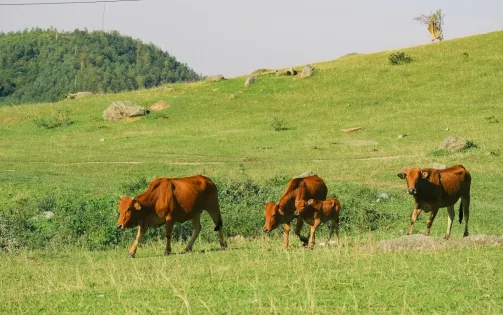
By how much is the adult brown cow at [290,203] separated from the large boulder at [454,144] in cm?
1810

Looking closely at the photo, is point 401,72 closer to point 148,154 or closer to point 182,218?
point 148,154

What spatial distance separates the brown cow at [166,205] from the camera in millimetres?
16656

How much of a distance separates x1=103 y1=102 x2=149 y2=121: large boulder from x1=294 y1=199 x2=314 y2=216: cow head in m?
37.5

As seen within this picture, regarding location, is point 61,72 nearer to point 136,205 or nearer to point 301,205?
point 136,205

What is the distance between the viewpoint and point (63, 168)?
34.2 m

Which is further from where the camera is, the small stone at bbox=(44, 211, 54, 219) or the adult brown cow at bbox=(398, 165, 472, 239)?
the small stone at bbox=(44, 211, 54, 219)

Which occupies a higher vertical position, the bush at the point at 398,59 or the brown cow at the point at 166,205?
the bush at the point at 398,59

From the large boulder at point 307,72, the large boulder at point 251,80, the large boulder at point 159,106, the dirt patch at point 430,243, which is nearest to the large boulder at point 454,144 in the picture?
the dirt patch at point 430,243

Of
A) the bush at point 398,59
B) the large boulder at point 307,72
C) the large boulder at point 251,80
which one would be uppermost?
the bush at point 398,59

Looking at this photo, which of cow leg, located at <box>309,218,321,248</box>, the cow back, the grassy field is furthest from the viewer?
the cow back

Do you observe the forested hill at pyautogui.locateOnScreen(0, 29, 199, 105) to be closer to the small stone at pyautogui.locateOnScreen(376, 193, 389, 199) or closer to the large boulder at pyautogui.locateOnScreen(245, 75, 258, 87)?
the large boulder at pyautogui.locateOnScreen(245, 75, 258, 87)

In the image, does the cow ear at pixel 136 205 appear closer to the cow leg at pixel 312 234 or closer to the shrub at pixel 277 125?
the cow leg at pixel 312 234

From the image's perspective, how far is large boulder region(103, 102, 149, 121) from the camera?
53312mm

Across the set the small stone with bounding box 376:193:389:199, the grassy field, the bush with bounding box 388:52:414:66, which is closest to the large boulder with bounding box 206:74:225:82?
the grassy field
